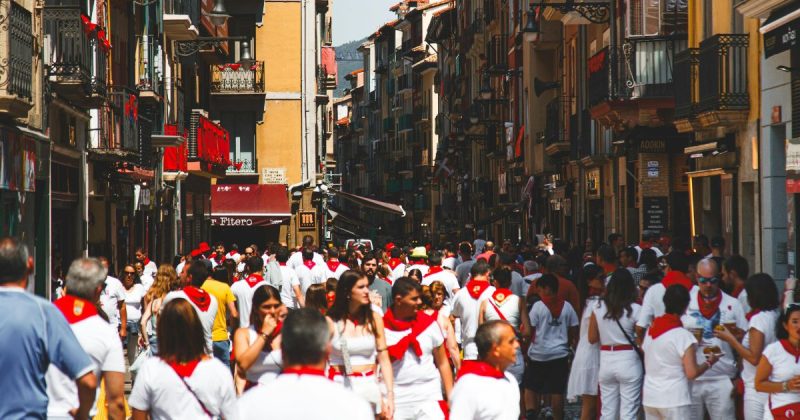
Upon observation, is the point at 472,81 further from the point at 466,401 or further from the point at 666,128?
the point at 466,401

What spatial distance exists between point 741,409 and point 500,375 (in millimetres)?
4571

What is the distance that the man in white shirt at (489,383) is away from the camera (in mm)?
7711

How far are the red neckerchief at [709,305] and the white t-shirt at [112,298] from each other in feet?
26.3

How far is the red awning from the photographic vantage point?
53.1 m

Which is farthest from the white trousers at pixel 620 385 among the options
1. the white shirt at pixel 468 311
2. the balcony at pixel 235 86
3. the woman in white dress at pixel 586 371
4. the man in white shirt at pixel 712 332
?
the balcony at pixel 235 86

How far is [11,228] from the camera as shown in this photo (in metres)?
21.0

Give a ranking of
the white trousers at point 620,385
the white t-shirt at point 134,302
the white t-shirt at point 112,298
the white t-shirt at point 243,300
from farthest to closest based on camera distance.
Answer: the white t-shirt at point 134,302 < the white t-shirt at point 112,298 < the white t-shirt at point 243,300 < the white trousers at point 620,385

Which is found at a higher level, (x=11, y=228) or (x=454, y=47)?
(x=454, y=47)

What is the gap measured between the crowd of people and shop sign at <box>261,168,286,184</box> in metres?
40.3

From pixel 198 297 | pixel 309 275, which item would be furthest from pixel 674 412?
pixel 309 275

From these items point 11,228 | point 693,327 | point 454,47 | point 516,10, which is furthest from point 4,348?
point 454,47

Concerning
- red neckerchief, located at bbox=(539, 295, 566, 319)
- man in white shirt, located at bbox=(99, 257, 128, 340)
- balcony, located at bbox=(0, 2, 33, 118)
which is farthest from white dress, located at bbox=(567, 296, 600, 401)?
balcony, located at bbox=(0, 2, 33, 118)

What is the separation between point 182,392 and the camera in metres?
8.25

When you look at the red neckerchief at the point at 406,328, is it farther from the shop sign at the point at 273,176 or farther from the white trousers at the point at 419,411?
the shop sign at the point at 273,176
